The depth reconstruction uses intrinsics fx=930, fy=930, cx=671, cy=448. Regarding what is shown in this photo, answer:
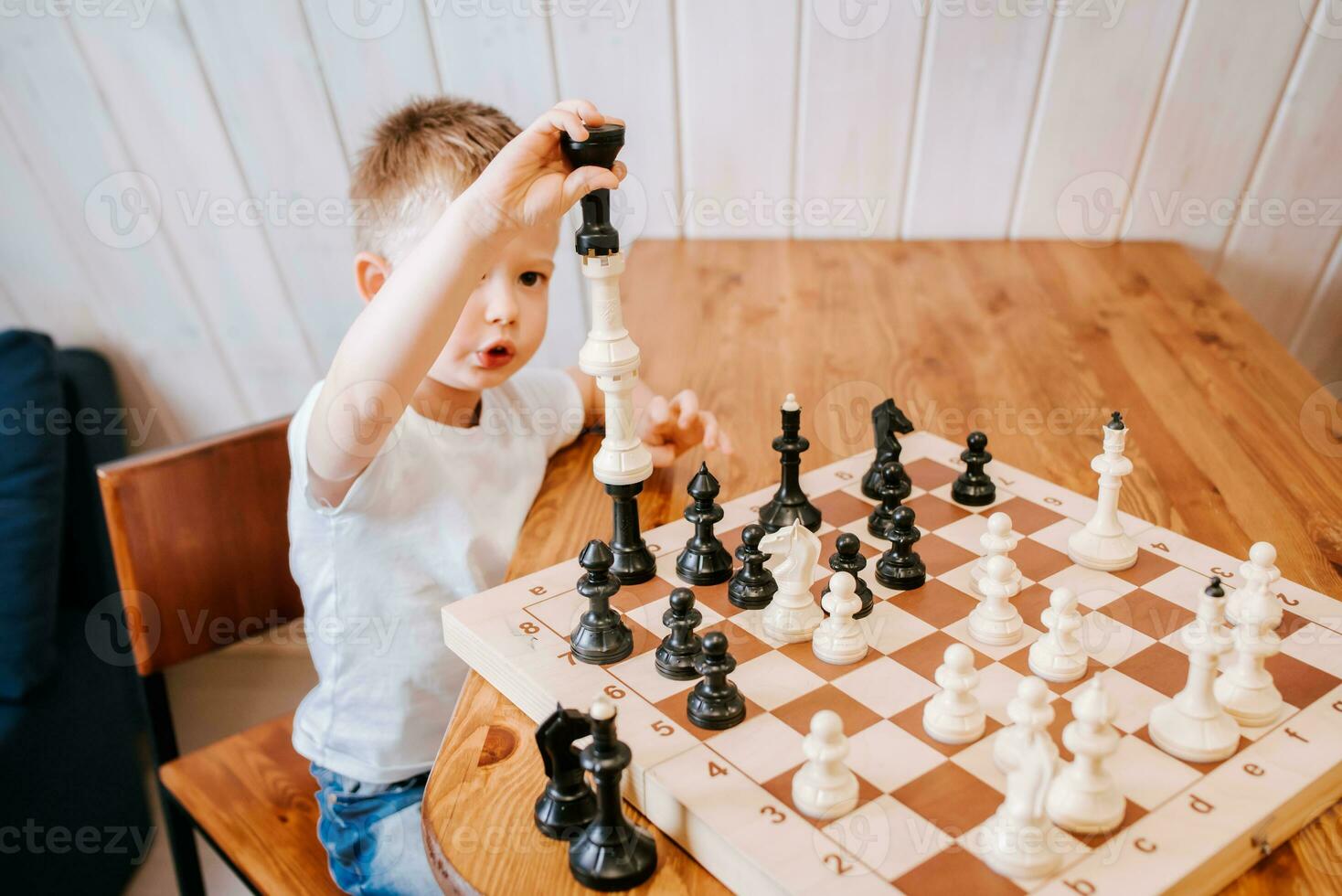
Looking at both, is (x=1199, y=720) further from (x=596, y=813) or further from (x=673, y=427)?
(x=673, y=427)

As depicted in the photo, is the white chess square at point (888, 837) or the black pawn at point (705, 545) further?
the black pawn at point (705, 545)

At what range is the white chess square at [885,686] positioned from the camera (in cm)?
83

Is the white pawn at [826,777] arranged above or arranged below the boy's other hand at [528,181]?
below

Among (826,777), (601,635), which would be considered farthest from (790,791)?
(601,635)

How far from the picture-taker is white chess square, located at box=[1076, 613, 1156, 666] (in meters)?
0.88

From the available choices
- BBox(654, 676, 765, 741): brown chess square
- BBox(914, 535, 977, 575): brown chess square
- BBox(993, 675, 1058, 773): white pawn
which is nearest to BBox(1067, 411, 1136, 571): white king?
BBox(914, 535, 977, 575): brown chess square

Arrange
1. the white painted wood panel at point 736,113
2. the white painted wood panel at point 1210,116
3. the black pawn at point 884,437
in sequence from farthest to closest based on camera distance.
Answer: the white painted wood panel at point 736,113 < the white painted wood panel at point 1210,116 < the black pawn at point 884,437

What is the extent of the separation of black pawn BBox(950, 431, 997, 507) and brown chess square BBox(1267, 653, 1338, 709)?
1.20 ft

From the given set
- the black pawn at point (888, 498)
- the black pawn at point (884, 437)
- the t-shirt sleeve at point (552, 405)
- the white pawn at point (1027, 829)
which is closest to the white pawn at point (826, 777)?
the white pawn at point (1027, 829)

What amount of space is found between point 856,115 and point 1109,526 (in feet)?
3.95

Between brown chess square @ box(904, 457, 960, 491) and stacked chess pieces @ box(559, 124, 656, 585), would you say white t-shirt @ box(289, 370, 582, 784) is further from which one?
brown chess square @ box(904, 457, 960, 491)

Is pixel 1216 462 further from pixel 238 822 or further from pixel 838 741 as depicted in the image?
pixel 238 822

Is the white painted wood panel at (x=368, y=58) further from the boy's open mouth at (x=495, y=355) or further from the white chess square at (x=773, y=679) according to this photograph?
the white chess square at (x=773, y=679)

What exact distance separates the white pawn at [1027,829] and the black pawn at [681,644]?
300 mm
